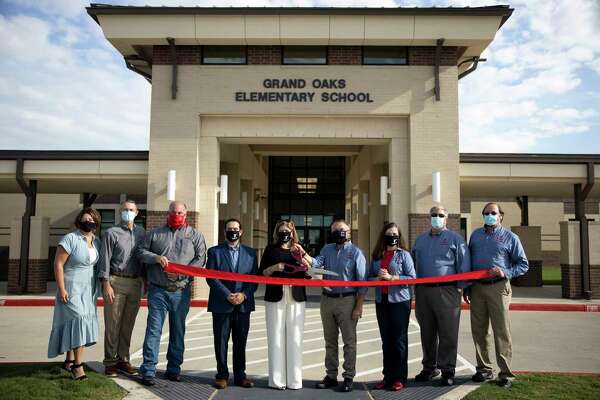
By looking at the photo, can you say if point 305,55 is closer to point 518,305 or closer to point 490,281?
point 518,305

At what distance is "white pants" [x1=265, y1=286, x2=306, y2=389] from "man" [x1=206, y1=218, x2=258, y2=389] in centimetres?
32

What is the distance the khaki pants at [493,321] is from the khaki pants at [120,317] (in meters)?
4.36

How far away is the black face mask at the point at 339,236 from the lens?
6289 millimetres

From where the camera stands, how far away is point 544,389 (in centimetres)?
595

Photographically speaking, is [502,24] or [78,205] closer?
[502,24]

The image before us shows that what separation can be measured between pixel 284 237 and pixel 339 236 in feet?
2.21

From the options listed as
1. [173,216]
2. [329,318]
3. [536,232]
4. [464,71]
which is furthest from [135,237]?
[536,232]

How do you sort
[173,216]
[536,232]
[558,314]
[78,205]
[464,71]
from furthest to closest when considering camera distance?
1. [78,205]
2. [536,232]
3. [464,71]
4. [558,314]
5. [173,216]

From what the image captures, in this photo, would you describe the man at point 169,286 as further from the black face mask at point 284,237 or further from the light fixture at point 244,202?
the light fixture at point 244,202

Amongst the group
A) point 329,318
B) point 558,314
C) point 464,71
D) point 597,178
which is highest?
point 464,71

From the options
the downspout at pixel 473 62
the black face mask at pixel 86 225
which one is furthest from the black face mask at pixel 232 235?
the downspout at pixel 473 62

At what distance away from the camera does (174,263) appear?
6387 millimetres

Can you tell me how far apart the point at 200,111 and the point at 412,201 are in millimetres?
6664

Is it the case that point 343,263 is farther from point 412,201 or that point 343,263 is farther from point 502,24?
point 502,24
